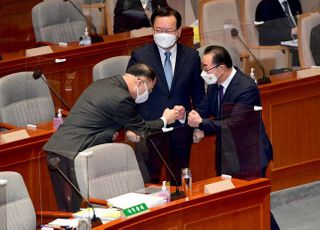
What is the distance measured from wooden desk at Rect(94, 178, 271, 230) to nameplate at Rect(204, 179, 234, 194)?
32 mm

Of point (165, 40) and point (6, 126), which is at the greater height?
point (165, 40)

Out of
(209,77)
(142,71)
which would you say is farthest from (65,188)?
(209,77)

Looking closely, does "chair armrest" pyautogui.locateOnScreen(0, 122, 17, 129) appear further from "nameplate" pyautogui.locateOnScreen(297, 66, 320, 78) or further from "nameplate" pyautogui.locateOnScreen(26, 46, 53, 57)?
"nameplate" pyautogui.locateOnScreen(297, 66, 320, 78)

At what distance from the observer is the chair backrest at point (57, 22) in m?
10.0

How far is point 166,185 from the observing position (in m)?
6.81

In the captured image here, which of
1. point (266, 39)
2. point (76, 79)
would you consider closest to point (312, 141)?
point (266, 39)

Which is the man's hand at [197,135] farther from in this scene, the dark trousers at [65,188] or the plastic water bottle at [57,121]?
the plastic water bottle at [57,121]

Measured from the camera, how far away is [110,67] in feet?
28.1

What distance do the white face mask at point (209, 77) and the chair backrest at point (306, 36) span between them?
187 cm

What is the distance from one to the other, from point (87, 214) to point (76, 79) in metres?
2.80

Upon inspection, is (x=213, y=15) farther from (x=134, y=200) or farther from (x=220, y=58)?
(x=134, y=200)

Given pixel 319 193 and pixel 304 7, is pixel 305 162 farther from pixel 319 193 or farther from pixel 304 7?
pixel 304 7

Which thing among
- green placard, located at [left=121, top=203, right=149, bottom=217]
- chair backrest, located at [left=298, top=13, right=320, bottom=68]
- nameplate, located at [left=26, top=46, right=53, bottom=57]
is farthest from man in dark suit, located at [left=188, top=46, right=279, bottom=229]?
nameplate, located at [left=26, top=46, right=53, bottom=57]

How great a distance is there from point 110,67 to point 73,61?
0.90 meters
